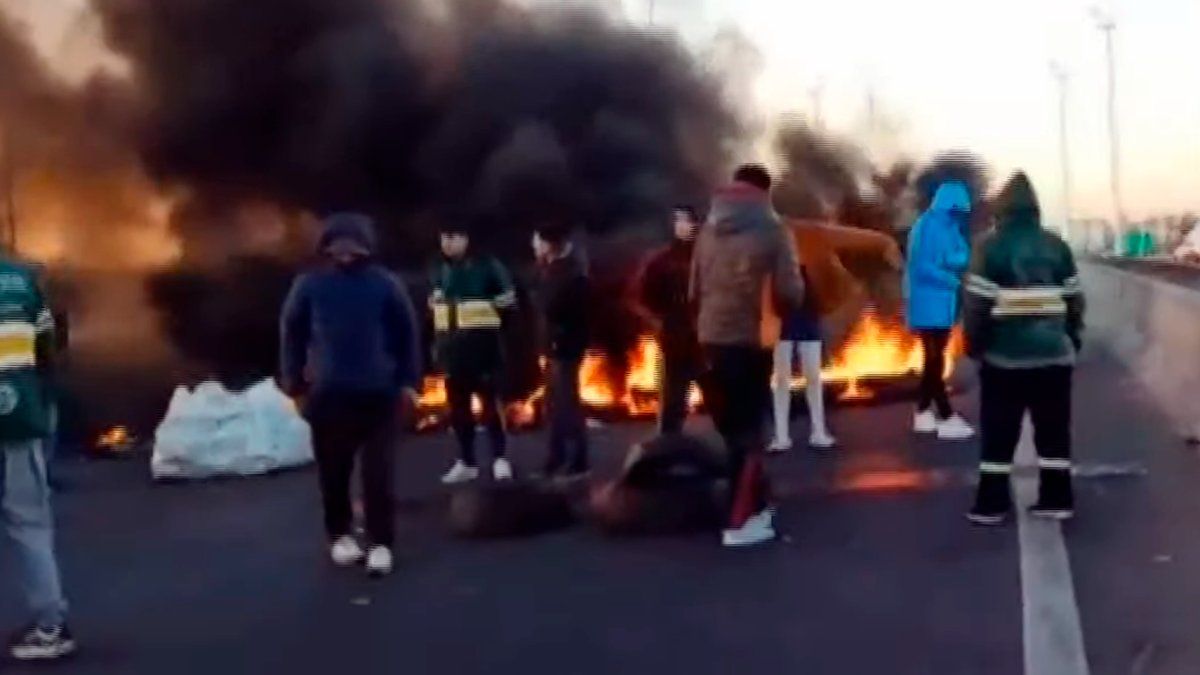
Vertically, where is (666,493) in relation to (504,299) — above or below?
below

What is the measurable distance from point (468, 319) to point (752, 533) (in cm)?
328

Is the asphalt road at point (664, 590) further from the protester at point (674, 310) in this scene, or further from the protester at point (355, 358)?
the protester at point (674, 310)

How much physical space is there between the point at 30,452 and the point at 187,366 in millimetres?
22082

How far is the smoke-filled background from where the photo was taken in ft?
90.2

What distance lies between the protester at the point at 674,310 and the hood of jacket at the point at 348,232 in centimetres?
244

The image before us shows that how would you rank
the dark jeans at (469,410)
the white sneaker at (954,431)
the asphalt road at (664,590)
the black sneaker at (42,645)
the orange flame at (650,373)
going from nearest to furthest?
1. the asphalt road at (664,590)
2. the black sneaker at (42,645)
3. the dark jeans at (469,410)
4. the white sneaker at (954,431)
5. the orange flame at (650,373)

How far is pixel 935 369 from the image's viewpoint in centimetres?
1305

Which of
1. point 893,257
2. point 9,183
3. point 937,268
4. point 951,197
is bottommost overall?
point 893,257

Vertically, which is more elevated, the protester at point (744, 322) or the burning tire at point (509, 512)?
the protester at point (744, 322)

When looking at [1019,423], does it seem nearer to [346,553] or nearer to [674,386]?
[674,386]

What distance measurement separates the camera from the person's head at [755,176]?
9.33 metres

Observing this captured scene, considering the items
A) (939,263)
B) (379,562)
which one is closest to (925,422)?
(939,263)

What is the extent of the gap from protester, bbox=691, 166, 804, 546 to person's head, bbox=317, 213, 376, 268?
64.1 inches

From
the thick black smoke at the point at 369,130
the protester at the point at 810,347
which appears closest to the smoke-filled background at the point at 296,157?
the thick black smoke at the point at 369,130
